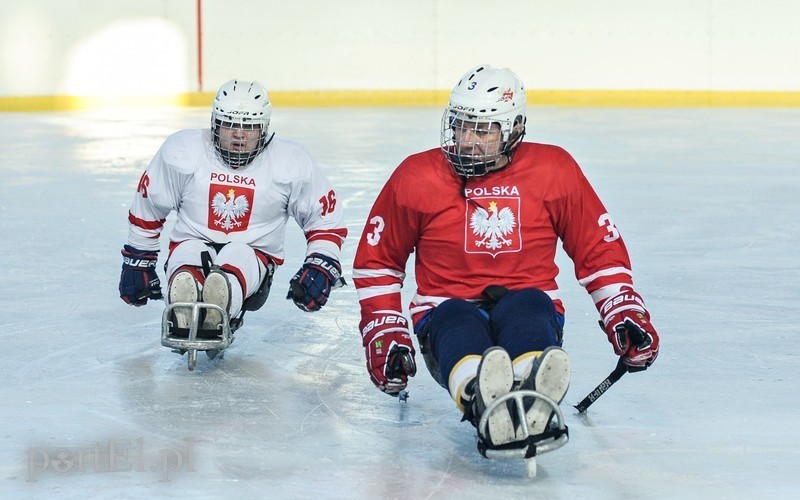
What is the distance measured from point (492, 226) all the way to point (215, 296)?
929 mm

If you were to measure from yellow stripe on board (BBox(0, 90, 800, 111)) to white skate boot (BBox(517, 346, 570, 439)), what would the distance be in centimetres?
1258

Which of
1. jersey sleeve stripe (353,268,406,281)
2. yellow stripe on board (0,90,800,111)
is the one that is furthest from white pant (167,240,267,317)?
yellow stripe on board (0,90,800,111)

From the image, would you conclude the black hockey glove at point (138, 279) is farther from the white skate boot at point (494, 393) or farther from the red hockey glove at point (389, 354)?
the white skate boot at point (494, 393)

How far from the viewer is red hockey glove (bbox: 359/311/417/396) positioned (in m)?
2.90

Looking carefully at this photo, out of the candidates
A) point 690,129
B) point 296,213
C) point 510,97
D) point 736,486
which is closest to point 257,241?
point 296,213

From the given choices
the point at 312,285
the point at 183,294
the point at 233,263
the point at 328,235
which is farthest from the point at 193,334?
the point at 328,235

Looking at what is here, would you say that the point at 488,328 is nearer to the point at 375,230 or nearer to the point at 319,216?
the point at 375,230

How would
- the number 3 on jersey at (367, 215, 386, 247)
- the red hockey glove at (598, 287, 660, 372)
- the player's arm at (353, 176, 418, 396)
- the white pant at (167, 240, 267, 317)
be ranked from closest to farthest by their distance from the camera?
the red hockey glove at (598, 287, 660, 372), the player's arm at (353, 176, 418, 396), the number 3 on jersey at (367, 215, 386, 247), the white pant at (167, 240, 267, 317)

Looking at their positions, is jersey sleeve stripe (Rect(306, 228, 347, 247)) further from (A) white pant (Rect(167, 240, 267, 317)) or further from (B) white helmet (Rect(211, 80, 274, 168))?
(B) white helmet (Rect(211, 80, 274, 168))

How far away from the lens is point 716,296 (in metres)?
4.58

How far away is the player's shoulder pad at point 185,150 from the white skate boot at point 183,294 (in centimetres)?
49

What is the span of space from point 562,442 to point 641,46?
1295 cm

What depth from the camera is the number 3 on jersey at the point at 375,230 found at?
3.11 meters

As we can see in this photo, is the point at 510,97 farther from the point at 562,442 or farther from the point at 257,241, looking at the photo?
the point at 257,241
